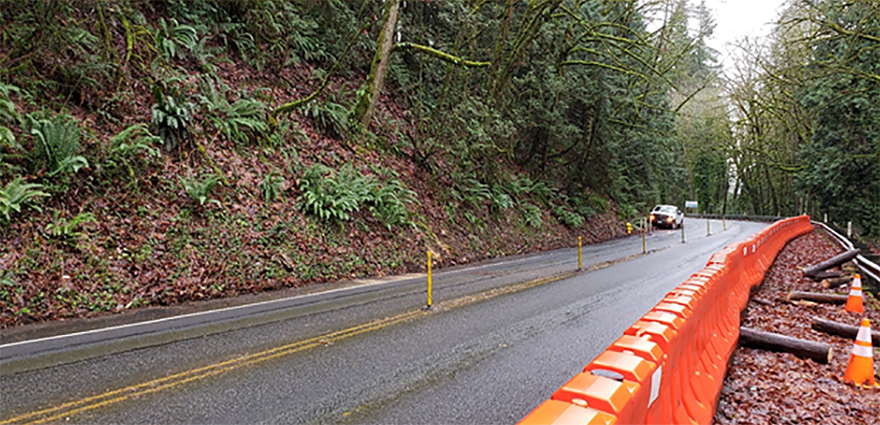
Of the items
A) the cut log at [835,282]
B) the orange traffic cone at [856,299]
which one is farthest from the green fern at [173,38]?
the cut log at [835,282]

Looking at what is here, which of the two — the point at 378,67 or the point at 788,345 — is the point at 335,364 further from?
the point at 378,67

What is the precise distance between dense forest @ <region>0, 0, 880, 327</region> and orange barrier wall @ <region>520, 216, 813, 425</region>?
809 centimetres

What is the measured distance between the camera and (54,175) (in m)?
8.55

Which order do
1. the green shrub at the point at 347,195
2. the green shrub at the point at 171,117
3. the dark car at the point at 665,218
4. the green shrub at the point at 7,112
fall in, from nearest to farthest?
the green shrub at the point at 7,112, the green shrub at the point at 171,117, the green shrub at the point at 347,195, the dark car at the point at 665,218

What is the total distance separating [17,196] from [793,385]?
11457 mm

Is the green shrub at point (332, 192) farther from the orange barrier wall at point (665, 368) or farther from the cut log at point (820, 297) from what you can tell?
the cut log at point (820, 297)

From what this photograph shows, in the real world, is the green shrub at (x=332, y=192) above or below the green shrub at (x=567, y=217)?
above

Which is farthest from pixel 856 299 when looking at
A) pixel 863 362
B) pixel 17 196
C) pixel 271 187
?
pixel 17 196

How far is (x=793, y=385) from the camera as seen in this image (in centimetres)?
496

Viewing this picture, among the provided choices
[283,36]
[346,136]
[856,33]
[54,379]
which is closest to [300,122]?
[346,136]

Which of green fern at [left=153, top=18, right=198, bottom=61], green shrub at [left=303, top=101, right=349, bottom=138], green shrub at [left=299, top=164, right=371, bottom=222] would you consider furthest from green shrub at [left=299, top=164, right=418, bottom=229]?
green fern at [left=153, top=18, right=198, bottom=61]

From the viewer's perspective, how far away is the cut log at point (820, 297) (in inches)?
349

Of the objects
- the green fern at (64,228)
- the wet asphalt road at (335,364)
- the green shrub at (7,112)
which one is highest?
the green shrub at (7,112)

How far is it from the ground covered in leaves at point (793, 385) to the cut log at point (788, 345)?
A: 0.08 m
